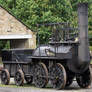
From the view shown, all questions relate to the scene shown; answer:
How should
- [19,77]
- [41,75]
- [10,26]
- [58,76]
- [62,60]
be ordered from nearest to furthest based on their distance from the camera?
[58,76] → [62,60] → [41,75] → [19,77] → [10,26]

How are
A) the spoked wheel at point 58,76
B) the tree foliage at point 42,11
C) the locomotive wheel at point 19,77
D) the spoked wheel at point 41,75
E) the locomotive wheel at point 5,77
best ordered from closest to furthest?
1. the spoked wheel at point 58,76
2. the spoked wheel at point 41,75
3. the locomotive wheel at point 19,77
4. the locomotive wheel at point 5,77
5. the tree foliage at point 42,11

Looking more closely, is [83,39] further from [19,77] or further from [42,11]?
[42,11]

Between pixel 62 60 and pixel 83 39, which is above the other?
pixel 83 39

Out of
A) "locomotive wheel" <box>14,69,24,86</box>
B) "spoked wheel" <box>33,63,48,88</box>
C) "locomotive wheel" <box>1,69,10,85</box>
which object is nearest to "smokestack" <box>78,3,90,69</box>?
"spoked wheel" <box>33,63,48,88</box>

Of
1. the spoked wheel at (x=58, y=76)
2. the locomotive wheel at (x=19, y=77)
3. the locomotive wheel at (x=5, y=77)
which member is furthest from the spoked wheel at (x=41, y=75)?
the locomotive wheel at (x=5, y=77)

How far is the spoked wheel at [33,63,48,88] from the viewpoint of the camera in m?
19.7

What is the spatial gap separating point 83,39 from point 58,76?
2.03m

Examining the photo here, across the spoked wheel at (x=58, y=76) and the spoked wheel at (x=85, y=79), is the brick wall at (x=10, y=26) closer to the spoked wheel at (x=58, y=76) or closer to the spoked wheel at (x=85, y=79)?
the spoked wheel at (x=85, y=79)

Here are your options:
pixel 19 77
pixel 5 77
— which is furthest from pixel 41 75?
pixel 5 77

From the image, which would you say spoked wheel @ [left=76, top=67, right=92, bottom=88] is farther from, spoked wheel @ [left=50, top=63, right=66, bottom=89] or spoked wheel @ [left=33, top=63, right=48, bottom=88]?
spoked wheel @ [left=33, top=63, right=48, bottom=88]

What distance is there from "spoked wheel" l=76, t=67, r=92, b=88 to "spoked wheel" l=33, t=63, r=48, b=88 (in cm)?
163

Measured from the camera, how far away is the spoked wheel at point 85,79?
2002 cm

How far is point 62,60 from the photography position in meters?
19.6

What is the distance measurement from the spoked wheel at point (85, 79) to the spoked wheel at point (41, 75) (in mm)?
1631
